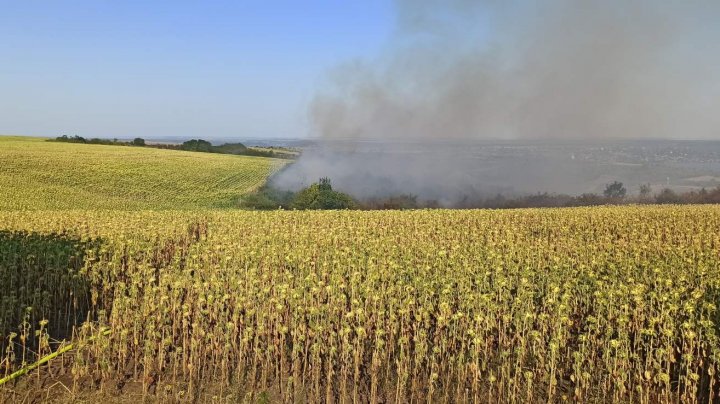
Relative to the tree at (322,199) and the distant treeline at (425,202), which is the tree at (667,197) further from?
the tree at (322,199)

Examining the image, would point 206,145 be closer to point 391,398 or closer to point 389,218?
point 389,218

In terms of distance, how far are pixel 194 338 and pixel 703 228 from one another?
17929mm

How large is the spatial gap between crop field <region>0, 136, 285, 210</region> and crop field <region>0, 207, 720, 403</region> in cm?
2241

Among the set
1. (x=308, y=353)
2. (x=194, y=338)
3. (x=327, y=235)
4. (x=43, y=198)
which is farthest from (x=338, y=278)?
(x=43, y=198)

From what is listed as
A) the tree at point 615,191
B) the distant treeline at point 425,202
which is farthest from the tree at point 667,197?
the tree at point 615,191

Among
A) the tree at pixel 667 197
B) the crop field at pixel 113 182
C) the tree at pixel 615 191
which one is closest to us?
the crop field at pixel 113 182

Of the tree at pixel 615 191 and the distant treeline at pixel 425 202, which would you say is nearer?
the distant treeline at pixel 425 202

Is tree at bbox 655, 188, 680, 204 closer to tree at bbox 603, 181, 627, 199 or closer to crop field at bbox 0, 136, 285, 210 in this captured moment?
tree at bbox 603, 181, 627, 199

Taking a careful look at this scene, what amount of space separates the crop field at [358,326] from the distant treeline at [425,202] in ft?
62.9

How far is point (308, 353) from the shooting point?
8578 mm

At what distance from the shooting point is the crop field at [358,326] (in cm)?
769

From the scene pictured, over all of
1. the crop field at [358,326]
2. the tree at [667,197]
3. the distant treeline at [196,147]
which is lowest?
the crop field at [358,326]

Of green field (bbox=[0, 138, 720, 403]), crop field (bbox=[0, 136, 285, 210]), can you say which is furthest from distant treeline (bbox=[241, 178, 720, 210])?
green field (bbox=[0, 138, 720, 403])

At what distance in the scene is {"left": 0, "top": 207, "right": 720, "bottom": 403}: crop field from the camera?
769cm
